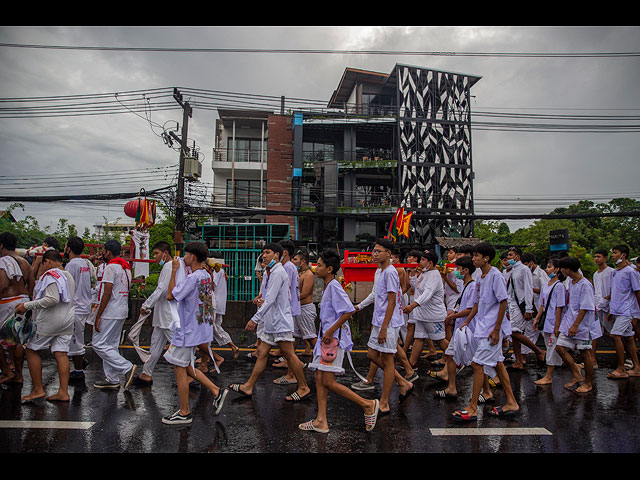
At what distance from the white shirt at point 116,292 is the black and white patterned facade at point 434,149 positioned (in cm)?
Answer: 2399

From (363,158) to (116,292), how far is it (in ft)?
79.6

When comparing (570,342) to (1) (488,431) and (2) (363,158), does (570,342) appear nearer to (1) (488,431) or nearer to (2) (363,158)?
(1) (488,431)

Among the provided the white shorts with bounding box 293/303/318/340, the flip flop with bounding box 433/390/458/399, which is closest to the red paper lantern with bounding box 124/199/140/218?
the white shorts with bounding box 293/303/318/340

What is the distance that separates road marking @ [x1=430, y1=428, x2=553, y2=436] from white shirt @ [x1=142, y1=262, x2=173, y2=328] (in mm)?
3655

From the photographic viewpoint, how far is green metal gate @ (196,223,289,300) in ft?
61.0

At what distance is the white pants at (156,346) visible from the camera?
5.60 meters

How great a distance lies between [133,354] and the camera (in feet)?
24.5

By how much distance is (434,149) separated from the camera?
29625 millimetres

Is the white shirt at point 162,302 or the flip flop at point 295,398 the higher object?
the white shirt at point 162,302

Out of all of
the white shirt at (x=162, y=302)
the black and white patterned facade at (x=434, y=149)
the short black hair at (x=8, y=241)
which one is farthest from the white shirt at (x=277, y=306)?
the black and white patterned facade at (x=434, y=149)

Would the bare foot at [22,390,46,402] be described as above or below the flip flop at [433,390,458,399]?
above

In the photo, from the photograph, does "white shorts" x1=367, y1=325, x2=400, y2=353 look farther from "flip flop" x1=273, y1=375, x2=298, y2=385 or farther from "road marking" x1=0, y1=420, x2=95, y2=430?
"road marking" x1=0, y1=420, x2=95, y2=430

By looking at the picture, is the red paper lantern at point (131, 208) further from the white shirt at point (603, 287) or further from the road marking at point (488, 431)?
the white shirt at point (603, 287)

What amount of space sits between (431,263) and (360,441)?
11.5ft
